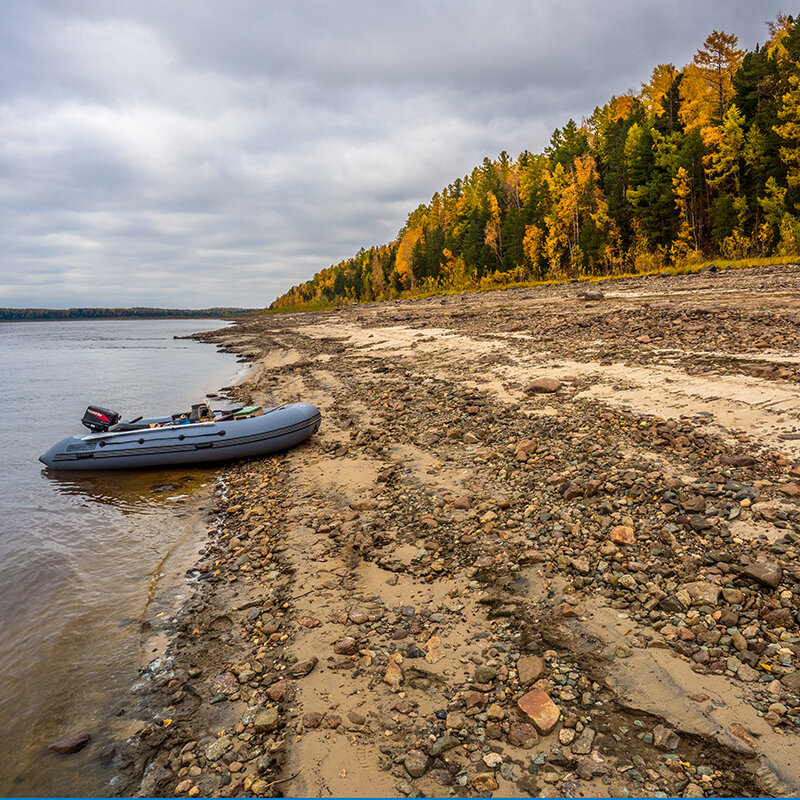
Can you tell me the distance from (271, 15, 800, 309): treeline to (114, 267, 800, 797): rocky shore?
30083 mm

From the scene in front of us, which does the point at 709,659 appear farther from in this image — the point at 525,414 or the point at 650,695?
the point at 525,414

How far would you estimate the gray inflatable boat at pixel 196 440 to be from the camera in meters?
10.2

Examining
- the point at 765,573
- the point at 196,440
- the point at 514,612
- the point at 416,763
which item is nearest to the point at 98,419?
the point at 196,440

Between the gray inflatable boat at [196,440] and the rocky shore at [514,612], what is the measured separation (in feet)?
4.14

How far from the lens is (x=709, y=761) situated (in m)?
2.64

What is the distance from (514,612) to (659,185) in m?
47.3

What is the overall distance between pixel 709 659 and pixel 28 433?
19870mm

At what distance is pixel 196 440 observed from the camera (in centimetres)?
1023

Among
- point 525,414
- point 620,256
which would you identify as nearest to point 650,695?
point 525,414

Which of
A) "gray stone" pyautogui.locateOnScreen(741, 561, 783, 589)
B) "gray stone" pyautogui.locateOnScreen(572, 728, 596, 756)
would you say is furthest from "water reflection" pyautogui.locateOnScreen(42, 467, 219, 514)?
"gray stone" pyautogui.locateOnScreen(741, 561, 783, 589)

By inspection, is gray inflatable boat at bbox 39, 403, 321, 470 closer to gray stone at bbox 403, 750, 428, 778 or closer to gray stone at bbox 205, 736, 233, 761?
gray stone at bbox 205, 736, 233, 761

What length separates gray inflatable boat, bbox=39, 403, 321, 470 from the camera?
10.2 metres

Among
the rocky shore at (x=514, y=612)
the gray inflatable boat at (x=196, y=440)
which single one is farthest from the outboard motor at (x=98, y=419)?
the rocky shore at (x=514, y=612)

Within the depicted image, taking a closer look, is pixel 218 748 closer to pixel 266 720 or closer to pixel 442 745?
pixel 266 720
